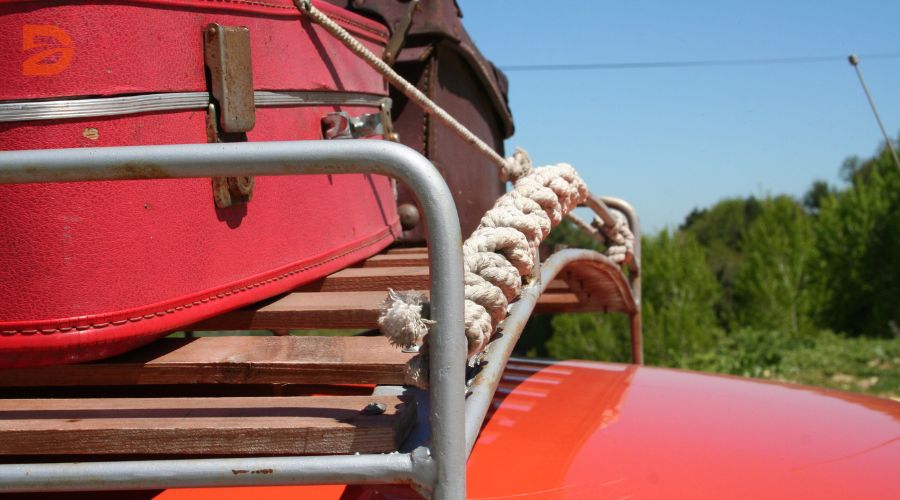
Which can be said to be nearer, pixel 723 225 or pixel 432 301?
pixel 432 301

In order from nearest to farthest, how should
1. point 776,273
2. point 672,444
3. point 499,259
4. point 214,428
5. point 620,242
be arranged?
point 214,428, point 499,259, point 672,444, point 620,242, point 776,273

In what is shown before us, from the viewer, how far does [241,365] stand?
1438 mm

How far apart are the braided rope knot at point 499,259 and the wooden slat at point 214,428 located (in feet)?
0.46

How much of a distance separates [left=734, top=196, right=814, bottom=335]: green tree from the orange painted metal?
22238mm

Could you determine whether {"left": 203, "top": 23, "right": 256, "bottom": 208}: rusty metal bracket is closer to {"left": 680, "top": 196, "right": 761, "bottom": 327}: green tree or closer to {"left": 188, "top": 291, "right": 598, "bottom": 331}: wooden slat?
{"left": 188, "top": 291, "right": 598, "bottom": 331}: wooden slat

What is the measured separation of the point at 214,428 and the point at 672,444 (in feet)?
3.21

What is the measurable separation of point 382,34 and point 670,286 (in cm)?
2239

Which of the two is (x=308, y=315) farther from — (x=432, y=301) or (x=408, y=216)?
(x=408, y=216)

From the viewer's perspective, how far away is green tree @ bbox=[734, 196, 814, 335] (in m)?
23.6

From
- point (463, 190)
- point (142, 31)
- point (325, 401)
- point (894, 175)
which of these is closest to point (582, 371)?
point (463, 190)

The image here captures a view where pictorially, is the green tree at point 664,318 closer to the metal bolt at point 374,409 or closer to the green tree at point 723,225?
the green tree at point 723,225

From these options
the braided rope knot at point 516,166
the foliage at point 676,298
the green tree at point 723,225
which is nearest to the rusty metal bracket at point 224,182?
the braided rope knot at point 516,166

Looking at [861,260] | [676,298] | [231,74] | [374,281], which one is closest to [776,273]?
[676,298]

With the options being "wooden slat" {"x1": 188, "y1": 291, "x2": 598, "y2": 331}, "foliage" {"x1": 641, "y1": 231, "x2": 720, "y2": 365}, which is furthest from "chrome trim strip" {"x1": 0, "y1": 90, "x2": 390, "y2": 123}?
"foliage" {"x1": 641, "y1": 231, "x2": 720, "y2": 365}
